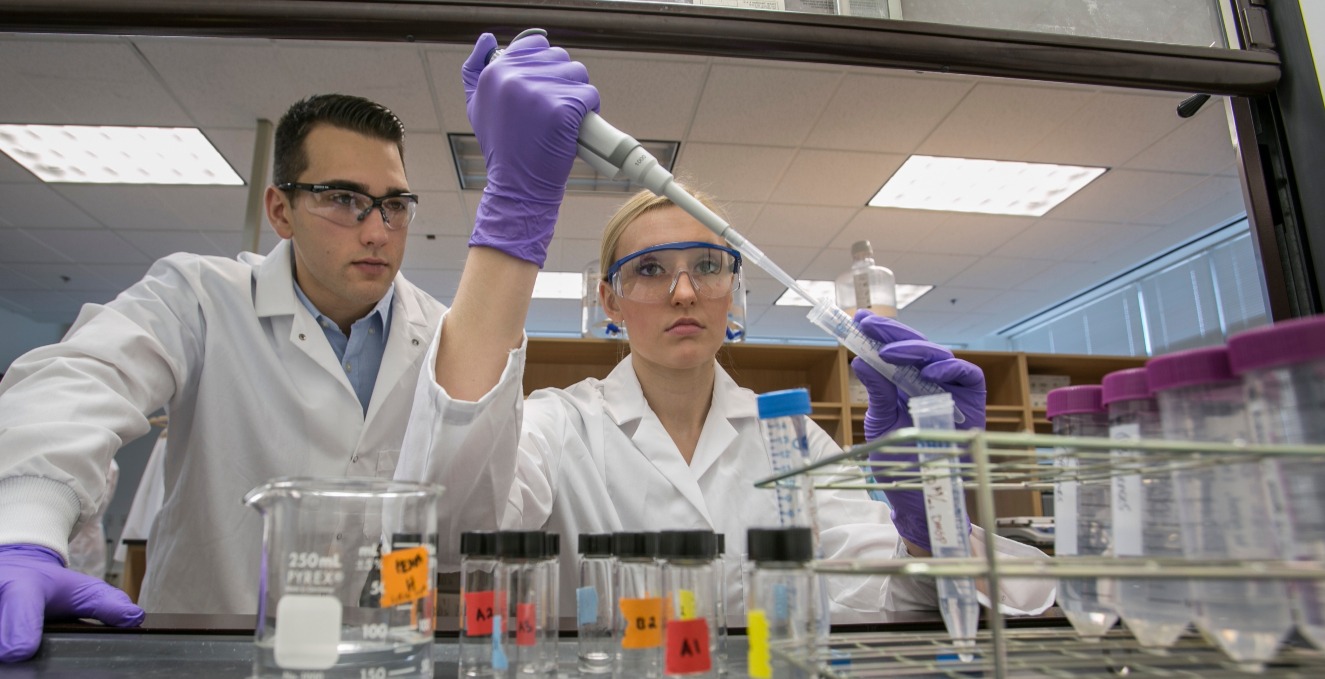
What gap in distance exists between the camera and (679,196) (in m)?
0.95

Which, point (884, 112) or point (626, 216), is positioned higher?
point (884, 112)

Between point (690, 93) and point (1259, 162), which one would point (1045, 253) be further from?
point (1259, 162)

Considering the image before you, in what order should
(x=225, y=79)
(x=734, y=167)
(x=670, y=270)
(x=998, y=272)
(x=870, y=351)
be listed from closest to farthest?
(x=870, y=351) → (x=670, y=270) → (x=225, y=79) → (x=734, y=167) → (x=998, y=272)

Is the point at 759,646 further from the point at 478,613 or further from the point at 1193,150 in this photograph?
the point at 1193,150

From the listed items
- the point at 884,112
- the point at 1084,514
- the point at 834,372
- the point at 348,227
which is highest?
the point at 884,112

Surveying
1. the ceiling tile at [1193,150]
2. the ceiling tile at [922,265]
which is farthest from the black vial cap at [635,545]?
the ceiling tile at [922,265]

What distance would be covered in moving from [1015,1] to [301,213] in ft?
4.70

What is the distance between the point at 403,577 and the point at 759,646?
289mm

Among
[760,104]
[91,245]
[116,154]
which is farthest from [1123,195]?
[91,245]

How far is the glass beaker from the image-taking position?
0.56m

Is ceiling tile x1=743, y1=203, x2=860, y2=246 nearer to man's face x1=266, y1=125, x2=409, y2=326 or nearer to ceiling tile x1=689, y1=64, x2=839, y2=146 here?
ceiling tile x1=689, y1=64, x2=839, y2=146

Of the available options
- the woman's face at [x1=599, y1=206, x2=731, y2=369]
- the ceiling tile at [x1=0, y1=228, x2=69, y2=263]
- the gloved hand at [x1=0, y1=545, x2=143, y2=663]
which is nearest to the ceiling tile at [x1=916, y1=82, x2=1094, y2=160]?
the woman's face at [x1=599, y1=206, x2=731, y2=369]

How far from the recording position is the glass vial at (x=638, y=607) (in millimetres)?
604

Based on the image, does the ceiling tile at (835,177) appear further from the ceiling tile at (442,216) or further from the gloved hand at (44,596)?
the gloved hand at (44,596)
